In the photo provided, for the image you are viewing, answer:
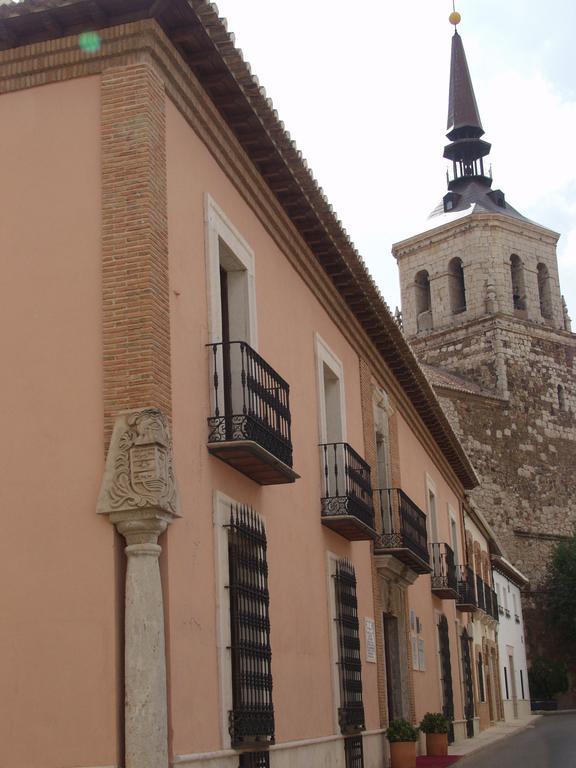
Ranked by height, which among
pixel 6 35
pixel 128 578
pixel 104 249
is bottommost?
pixel 128 578

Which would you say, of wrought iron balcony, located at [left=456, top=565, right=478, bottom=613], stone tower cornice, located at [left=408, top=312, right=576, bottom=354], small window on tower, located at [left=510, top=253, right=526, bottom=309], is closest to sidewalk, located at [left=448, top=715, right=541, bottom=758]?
wrought iron balcony, located at [left=456, top=565, right=478, bottom=613]

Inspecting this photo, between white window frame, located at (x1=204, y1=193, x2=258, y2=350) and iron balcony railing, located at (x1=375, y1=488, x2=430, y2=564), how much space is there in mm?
5638

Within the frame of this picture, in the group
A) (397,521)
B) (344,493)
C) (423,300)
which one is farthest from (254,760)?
(423,300)

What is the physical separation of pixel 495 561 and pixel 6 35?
29.8 m

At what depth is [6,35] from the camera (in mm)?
9367

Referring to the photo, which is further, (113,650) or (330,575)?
(330,575)

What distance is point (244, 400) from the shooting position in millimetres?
9719

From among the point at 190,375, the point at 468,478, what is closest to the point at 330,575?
the point at 190,375

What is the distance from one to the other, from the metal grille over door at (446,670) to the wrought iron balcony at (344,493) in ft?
29.7

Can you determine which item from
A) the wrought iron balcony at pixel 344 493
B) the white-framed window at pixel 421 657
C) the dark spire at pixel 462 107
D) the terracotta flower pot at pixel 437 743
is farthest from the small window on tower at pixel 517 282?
the wrought iron balcony at pixel 344 493

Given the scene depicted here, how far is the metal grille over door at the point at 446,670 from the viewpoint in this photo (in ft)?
73.5

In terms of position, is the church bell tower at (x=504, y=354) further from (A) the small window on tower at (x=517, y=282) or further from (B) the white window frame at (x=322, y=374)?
(B) the white window frame at (x=322, y=374)

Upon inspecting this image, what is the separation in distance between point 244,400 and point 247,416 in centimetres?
19

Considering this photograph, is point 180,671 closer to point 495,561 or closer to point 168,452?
point 168,452
